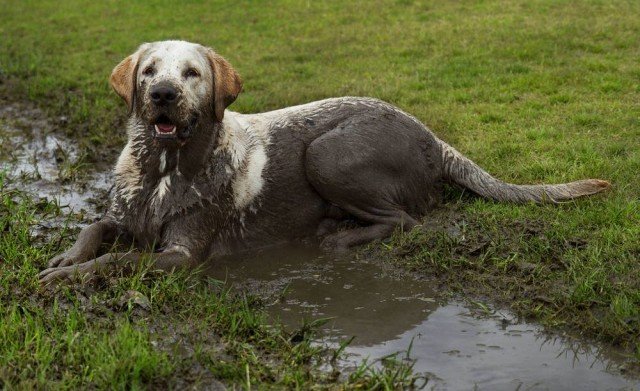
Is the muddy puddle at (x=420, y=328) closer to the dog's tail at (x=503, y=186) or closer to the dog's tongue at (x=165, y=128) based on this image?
the dog's tongue at (x=165, y=128)

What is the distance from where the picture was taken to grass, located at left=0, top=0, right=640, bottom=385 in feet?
18.7

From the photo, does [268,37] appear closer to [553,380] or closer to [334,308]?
[334,308]

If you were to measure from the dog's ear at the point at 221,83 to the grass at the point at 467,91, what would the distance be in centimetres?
158

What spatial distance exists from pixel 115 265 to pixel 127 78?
1.55 m

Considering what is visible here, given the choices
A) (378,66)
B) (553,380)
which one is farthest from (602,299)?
(378,66)

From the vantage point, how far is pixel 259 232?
6.84 metres

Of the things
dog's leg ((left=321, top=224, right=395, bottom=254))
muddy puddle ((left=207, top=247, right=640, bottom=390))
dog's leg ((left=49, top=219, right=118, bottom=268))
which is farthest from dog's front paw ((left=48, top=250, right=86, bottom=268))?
dog's leg ((left=321, top=224, right=395, bottom=254))

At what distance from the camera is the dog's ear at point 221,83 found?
6.43 metres

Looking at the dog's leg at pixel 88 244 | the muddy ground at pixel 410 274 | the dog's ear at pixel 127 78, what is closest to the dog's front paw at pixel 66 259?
the dog's leg at pixel 88 244

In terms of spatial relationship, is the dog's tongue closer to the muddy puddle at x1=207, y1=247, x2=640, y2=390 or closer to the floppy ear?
the floppy ear

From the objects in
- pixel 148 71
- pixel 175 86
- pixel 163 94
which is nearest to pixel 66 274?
pixel 163 94

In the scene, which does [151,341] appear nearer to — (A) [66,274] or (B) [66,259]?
(A) [66,274]

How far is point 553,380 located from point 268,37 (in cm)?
1037

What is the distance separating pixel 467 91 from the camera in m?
10.2
